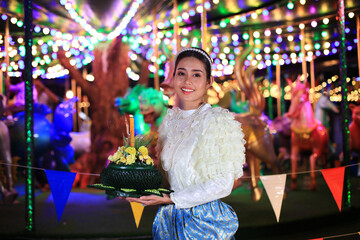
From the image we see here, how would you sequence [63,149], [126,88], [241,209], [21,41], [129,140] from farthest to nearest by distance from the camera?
[21,41], [63,149], [126,88], [241,209], [129,140]

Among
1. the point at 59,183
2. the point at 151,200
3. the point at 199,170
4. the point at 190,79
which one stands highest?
the point at 190,79

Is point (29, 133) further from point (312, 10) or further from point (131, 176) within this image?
point (312, 10)

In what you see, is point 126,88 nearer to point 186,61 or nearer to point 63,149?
point 63,149

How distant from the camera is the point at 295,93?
7.84 metres

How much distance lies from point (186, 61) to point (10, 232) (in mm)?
3593

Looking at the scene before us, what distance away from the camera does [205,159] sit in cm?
193

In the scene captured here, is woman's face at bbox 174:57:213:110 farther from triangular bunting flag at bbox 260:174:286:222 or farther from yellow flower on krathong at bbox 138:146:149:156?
triangular bunting flag at bbox 260:174:286:222

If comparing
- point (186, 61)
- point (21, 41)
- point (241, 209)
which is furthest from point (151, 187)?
point (21, 41)

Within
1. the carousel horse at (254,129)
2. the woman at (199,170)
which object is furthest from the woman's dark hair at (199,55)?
the carousel horse at (254,129)

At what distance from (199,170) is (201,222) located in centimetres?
22

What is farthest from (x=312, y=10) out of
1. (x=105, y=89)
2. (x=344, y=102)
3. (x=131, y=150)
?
(x=131, y=150)

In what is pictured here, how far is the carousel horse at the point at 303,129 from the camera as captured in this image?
7695 mm

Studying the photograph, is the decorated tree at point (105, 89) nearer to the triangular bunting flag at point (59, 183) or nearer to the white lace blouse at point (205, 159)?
the triangular bunting flag at point (59, 183)

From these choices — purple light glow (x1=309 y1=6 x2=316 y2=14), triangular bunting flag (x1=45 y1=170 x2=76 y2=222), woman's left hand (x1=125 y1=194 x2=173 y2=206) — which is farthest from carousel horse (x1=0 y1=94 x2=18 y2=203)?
purple light glow (x1=309 y1=6 x2=316 y2=14)
